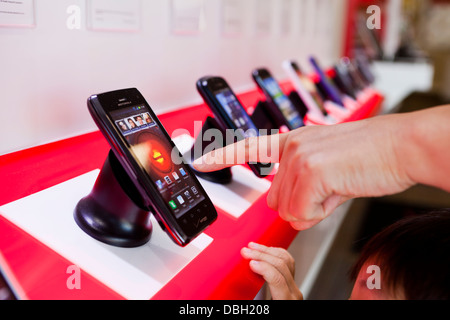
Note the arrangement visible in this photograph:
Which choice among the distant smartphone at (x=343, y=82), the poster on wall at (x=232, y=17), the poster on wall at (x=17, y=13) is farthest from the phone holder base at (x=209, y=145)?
the distant smartphone at (x=343, y=82)

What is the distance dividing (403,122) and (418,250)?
0.90ft

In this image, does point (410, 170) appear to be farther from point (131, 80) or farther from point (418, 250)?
point (131, 80)

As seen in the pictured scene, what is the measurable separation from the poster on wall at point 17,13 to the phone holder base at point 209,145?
0.46 m

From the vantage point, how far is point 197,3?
1.70m

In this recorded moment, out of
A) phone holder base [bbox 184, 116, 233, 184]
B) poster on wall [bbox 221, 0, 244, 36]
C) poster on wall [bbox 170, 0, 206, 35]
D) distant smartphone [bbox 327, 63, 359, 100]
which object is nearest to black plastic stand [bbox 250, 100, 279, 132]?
phone holder base [bbox 184, 116, 233, 184]

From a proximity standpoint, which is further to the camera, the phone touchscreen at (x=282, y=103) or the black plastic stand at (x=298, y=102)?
the black plastic stand at (x=298, y=102)

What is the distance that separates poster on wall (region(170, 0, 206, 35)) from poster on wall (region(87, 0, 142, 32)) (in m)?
0.22

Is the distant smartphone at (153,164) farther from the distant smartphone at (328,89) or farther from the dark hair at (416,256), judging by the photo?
the distant smartphone at (328,89)

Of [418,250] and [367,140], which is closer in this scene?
[367,140]

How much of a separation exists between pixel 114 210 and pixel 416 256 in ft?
1.70

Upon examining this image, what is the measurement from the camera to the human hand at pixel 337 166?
0.55 m

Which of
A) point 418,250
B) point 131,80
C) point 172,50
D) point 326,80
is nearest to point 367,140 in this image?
point 418,250

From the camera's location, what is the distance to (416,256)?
692mm
